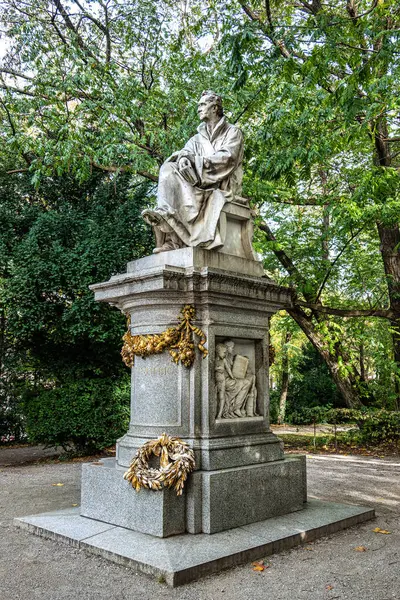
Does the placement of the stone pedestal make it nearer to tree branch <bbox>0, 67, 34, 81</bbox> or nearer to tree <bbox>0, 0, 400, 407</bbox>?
tree <bbox>0, 0, 400, 407</bbox>

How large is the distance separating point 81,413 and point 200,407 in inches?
265

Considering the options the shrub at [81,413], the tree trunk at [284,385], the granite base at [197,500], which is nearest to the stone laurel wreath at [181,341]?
the granite base at [197,500]

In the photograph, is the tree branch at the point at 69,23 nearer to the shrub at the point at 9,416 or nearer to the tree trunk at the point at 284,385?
the shrub at the point at 9,416

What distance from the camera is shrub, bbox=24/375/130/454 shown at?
11.8 meters

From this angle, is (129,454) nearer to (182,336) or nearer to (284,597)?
(182,336)

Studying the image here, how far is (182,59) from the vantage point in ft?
39.5

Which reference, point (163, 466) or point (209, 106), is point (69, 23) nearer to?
point (209, 106)

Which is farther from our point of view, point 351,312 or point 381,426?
point 381,426

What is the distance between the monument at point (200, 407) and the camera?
5234 mm

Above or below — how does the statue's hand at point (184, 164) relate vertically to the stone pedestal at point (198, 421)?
above

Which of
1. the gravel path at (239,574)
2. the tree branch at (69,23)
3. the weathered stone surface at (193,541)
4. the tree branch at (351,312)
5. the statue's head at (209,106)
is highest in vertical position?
the tree branch at (69,23)

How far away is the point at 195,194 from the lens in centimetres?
638

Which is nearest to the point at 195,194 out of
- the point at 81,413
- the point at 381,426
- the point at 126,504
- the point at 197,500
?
the point at 197,500

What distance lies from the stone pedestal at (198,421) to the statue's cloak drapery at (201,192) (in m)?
0.30
